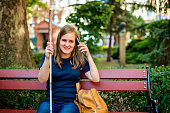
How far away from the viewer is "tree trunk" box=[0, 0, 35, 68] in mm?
5059

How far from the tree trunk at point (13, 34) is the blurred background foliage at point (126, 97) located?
1.61 m

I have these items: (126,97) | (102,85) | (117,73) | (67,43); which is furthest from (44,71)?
(126,97)

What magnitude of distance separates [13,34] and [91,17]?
3.98 m

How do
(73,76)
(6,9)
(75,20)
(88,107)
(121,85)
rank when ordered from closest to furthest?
(88,107)
(73,76)
(121,85)
(6,9)
(75,20)

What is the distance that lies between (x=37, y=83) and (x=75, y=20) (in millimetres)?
5623

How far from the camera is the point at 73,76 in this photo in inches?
105

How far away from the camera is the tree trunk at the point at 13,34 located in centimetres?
506

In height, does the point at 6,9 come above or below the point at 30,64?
above

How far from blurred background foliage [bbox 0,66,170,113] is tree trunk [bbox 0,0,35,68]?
1.61 meters

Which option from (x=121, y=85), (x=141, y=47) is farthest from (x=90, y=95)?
(x=141, y=47)

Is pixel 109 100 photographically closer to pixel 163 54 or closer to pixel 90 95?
pixel 90 95

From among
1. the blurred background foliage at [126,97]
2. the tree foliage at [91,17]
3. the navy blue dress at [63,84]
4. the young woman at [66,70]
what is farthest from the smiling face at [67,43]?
the tree foliage at [91,17]

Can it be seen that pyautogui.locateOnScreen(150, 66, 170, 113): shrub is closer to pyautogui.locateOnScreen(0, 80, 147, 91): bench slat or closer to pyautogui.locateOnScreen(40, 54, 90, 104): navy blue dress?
pyautogui.locateOnScreen(0, 80, 147, 91): bench slat

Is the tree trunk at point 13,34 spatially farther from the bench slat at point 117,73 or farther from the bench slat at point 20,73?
the bench slat at point 117,73
